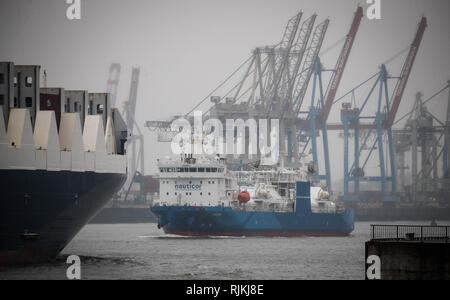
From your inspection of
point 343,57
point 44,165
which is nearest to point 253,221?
point 44,165

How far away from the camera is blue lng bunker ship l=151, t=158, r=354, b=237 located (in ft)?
276

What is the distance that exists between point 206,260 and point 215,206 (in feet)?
91.3

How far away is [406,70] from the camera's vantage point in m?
144

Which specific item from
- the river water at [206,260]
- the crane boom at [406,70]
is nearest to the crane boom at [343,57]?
the crane boom at [406,70]

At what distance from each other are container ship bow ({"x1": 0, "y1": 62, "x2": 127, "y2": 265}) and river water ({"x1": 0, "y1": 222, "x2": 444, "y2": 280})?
1.61m

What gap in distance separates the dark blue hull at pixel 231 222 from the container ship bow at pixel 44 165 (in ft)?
102

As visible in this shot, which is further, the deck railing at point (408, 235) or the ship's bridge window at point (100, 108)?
the ship's bridge window at point (100, 108)

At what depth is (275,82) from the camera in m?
124

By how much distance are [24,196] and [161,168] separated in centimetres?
4166

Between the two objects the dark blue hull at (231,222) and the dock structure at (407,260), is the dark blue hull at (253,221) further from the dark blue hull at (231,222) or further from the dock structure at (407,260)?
the dock structure at (407,260)

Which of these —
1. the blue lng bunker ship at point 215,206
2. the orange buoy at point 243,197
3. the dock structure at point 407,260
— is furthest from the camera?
the orange buoy at point 243,197

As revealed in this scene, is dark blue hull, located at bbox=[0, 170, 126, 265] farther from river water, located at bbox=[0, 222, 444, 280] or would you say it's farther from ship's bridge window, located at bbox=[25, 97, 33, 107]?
ship's bridge window, located at bbox=[25, 97, 33, 107]

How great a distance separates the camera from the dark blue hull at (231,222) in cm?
8356

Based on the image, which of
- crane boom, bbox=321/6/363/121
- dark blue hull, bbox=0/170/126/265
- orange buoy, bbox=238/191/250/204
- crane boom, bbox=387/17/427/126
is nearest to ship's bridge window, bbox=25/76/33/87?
dark blue hull, bbox=0/170/126/265
